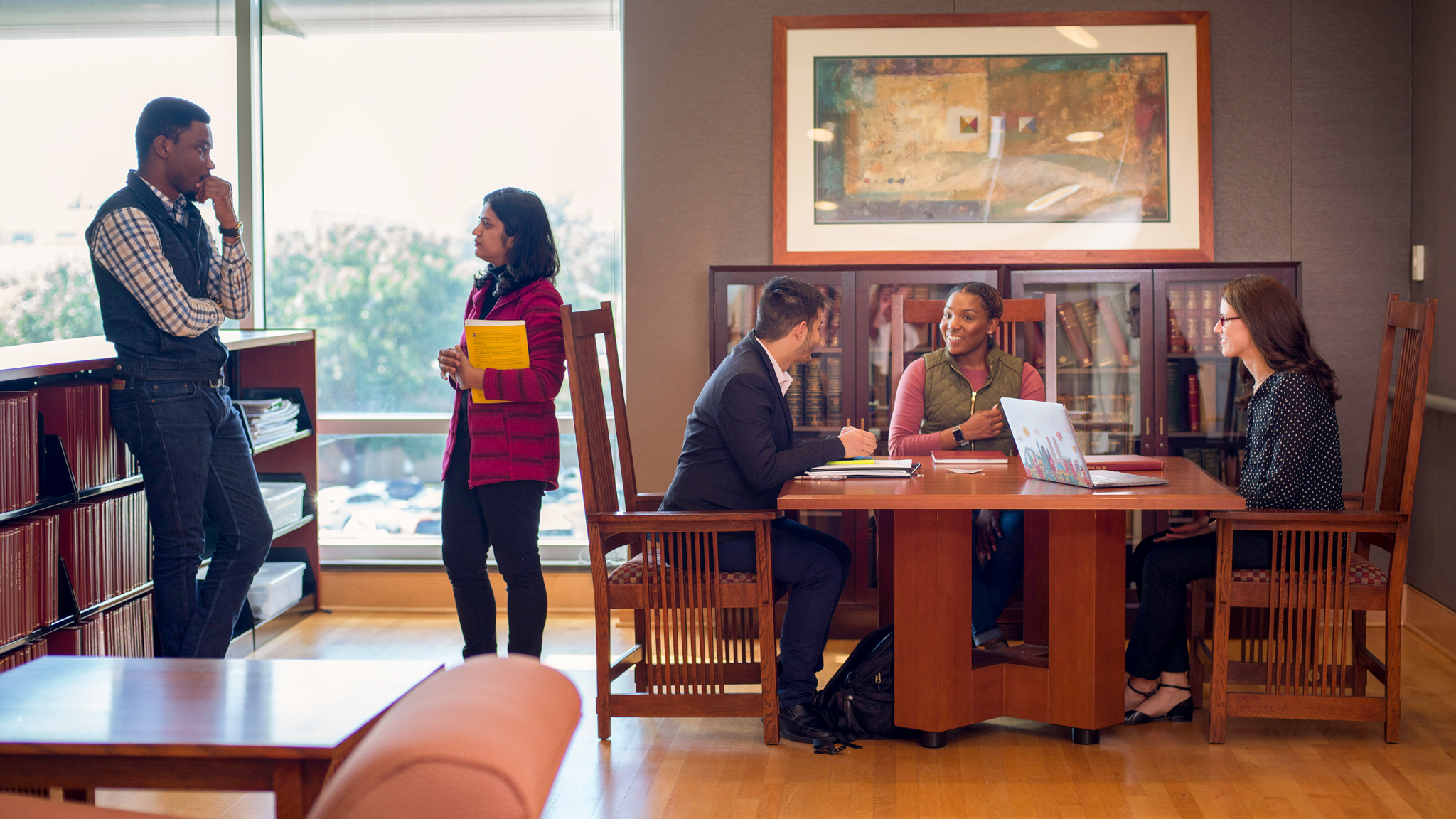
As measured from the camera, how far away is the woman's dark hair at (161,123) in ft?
8.98

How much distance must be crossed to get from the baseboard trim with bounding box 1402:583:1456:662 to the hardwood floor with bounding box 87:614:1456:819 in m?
0.59

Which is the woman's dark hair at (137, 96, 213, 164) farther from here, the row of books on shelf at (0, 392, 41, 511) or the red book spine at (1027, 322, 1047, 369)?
the red book spine at (1027, 322, 1047, 369)

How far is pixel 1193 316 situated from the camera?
3.95 m

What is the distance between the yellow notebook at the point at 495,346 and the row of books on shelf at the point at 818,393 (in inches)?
55.0

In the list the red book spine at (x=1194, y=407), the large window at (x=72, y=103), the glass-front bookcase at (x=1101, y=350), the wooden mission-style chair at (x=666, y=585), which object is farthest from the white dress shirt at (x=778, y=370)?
the large window at (x=72, y=103)

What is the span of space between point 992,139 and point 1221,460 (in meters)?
1.47

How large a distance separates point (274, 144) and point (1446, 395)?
4.59 metres

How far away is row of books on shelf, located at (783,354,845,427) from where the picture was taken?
4.04m

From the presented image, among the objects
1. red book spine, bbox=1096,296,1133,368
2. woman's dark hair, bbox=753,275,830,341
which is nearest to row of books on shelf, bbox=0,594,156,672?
woman's dark hair, bbox=753,275,830,341

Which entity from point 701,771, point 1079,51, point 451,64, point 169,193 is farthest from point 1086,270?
point 169,193

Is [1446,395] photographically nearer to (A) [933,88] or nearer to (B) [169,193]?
(A) [933,88]

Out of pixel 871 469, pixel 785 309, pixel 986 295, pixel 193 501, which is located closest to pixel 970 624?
pixel 871 469

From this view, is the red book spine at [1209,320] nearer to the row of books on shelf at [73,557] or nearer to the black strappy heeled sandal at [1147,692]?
the black strappy heeled sandal at [1147,692]

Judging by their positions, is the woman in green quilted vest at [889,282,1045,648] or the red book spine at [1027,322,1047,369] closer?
the woman in green quilted vest at [889,282,1045,648]
